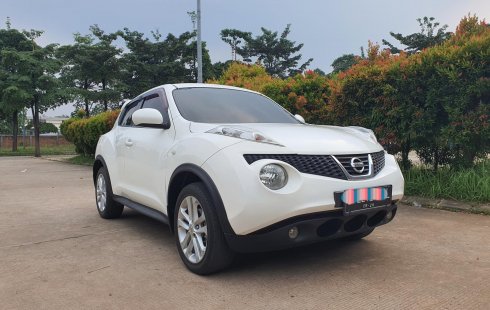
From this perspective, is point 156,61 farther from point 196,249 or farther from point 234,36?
point 196,249

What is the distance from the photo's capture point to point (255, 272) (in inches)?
136

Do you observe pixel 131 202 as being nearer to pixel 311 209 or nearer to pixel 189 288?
pixel 189 288

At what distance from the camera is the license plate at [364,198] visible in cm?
312

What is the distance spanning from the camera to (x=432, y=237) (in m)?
4.44

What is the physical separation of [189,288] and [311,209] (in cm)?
106

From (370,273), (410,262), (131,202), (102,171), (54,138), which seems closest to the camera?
(370,273)

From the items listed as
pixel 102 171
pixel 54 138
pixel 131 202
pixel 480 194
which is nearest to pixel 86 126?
pixel 102 171

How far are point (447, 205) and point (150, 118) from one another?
165 inches

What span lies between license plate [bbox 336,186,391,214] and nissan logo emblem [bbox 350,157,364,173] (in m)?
0.16

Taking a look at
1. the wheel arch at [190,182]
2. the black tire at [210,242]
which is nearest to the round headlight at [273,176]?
the wheel arch at [190,182]

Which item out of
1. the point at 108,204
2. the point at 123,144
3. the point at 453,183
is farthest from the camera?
the point at 453,183

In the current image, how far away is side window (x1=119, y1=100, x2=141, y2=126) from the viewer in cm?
517

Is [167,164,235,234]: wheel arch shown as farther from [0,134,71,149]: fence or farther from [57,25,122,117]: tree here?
[0,134,71,149]: fence

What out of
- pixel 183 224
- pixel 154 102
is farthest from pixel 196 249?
pixel 154 102
